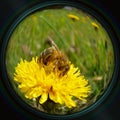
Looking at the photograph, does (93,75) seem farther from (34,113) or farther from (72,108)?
(34,113)

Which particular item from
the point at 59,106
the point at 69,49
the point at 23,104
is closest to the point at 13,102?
the point at 23,104

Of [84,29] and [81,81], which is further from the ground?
[84,29]

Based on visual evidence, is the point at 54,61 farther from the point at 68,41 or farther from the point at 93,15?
the point at 93,15

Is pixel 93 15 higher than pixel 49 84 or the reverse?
higher

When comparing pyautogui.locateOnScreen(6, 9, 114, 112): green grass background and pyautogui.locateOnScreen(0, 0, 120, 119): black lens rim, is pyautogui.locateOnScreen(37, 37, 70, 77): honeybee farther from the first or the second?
pyautogui.locateOnScreen(0, 0, 120, 119): black lens rim

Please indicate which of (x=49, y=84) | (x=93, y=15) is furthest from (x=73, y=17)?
(x=49, y=84)
